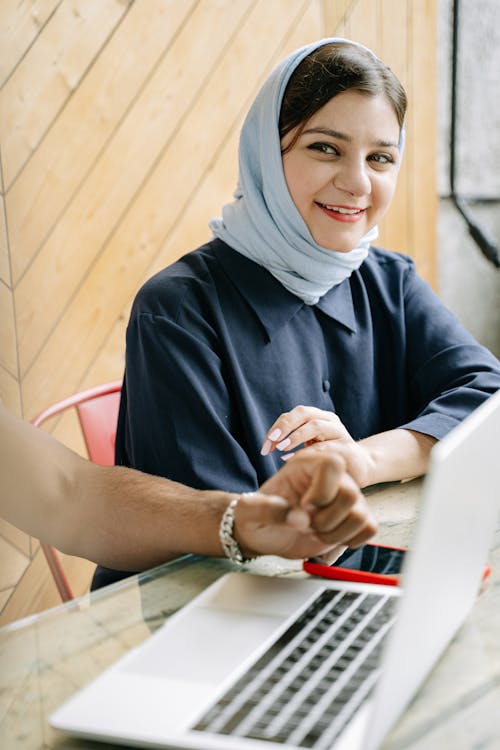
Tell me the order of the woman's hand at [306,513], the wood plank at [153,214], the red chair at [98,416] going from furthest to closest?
the wood plank at [153,214] → the red chair at [98,416] → the woman's hand at [306,513]

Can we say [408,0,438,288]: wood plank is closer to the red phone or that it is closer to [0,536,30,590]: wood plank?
[0,536,30,590]: wood plank

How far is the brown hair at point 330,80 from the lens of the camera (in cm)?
147

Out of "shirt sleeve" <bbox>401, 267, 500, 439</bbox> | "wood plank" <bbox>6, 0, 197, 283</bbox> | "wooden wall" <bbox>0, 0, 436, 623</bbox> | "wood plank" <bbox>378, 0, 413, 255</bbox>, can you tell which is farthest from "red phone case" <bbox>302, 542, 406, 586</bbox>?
"wood plank" <bbox>378, 0, 413, 255</bbox>

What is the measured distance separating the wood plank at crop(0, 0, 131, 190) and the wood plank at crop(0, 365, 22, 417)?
0.46m

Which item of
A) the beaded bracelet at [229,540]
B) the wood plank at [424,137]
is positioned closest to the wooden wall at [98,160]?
the wood plank at [424,137]

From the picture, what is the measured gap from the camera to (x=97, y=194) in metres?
2.24

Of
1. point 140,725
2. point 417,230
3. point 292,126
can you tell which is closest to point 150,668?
point 140,725

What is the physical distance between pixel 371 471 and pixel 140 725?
0.71m

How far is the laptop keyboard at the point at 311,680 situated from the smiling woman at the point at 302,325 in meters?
0.44

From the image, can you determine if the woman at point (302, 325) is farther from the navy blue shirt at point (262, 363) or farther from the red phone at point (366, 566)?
the red phone at point (366, 566)

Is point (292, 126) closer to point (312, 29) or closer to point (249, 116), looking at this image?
point (249, 116)

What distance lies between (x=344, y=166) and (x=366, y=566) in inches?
32.1

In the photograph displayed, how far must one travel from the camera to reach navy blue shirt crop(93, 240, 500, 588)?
130 cm

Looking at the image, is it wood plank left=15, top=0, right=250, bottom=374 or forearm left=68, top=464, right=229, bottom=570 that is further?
wood plank left=15, top=0, right=250, bottom=374
